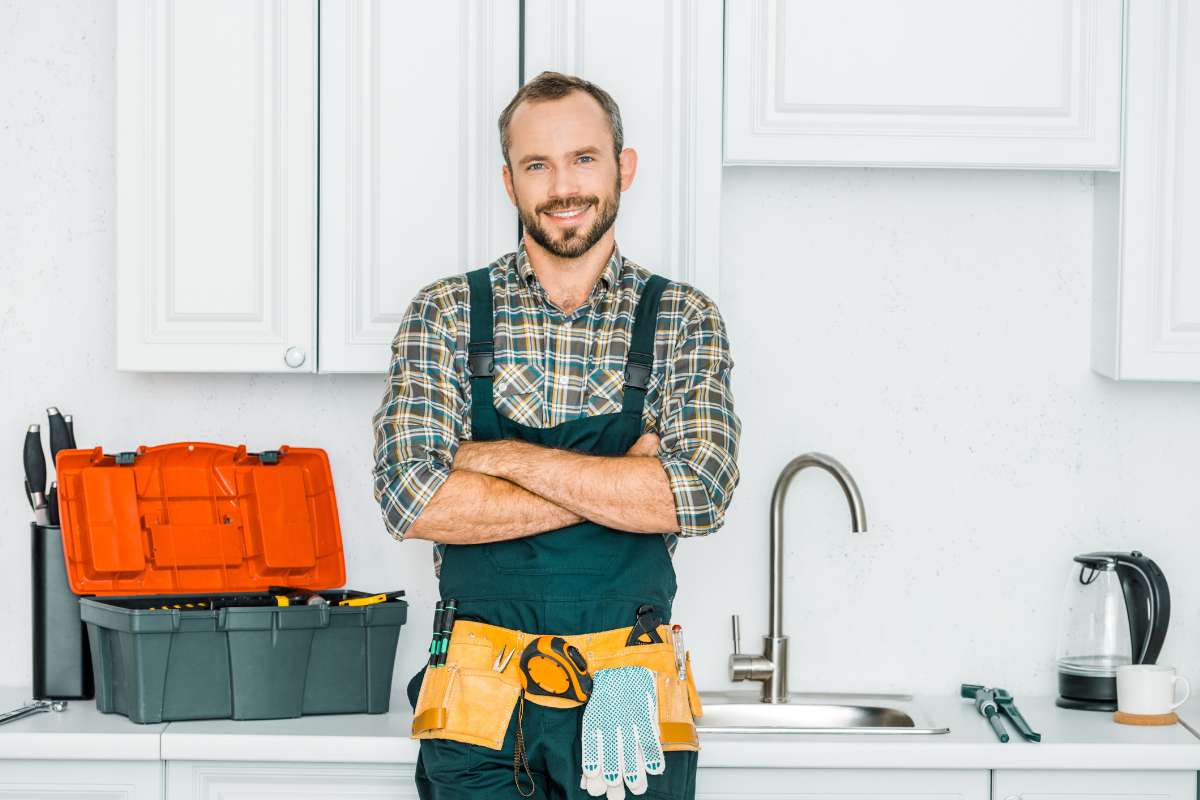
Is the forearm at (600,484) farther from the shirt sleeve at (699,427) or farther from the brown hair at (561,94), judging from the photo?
the brown hair at (561,94)

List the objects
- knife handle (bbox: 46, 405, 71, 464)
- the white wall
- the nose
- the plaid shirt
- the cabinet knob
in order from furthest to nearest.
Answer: the white wall
knife handle (bbox: 46, 405, 71, 464)
the cabinet knob
the nose
the plaid shirt

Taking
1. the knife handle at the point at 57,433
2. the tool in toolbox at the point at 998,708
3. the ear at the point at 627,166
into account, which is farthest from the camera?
the knife handle at the point at 57,433

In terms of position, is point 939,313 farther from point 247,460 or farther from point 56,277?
point 56,277

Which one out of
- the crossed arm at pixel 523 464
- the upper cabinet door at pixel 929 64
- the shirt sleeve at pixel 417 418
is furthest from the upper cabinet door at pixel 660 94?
the shirt sleeve at pixel 417 418

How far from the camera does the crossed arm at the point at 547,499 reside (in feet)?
6.47

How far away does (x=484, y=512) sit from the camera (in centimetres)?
197

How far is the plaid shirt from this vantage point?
2.00m

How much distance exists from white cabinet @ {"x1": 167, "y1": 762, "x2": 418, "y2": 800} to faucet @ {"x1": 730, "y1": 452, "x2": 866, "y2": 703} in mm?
667

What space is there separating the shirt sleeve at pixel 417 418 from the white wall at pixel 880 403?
70 centimetres

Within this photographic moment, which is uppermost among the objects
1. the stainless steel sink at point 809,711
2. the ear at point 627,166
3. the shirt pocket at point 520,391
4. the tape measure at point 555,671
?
the ear at point 627,166

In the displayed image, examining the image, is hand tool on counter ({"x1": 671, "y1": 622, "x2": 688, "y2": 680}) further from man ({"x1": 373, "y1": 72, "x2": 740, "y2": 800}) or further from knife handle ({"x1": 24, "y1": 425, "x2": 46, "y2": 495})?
knife handle ({"x1": 24, "y1": 425, "x2": 46, "y2": 495})

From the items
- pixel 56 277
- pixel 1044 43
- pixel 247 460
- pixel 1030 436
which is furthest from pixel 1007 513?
pixel 56 277

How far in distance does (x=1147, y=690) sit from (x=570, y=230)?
1276 millimetres

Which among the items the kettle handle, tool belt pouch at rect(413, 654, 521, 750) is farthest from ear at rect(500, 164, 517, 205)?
the kettle handle
